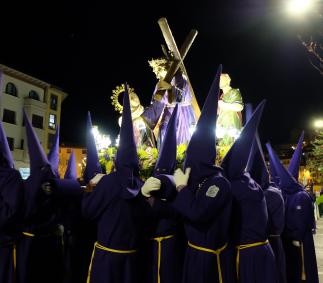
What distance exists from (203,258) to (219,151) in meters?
4.85

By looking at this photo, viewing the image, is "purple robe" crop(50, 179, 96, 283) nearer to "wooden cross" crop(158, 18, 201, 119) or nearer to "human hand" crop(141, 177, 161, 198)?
"human hand" crop(141, 177, 161, 198)

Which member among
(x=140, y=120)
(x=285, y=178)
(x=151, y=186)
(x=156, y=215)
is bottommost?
(x=156, y=215)

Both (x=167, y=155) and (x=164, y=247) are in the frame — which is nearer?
(x=164, y=247)

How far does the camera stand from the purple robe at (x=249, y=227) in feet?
14.7

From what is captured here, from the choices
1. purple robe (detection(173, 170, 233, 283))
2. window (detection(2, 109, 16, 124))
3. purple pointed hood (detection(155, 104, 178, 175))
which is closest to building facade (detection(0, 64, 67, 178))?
window (detection(2, 109, 16, 124))

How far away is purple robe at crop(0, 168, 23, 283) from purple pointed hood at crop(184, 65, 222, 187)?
1.95 m

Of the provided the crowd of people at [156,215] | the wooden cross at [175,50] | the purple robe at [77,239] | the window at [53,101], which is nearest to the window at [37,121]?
the window at [53,101]

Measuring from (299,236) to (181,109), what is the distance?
21.2ft

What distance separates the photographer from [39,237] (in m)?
5.07

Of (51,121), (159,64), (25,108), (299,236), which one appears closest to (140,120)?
(159,64)

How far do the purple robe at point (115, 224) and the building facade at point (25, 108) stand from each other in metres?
32.2

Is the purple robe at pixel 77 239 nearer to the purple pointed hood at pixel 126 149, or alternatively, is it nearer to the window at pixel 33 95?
the purple pointed hood at pixel 126 149

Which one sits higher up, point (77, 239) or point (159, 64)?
point (159, 64)

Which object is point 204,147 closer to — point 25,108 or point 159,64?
point 159,64
